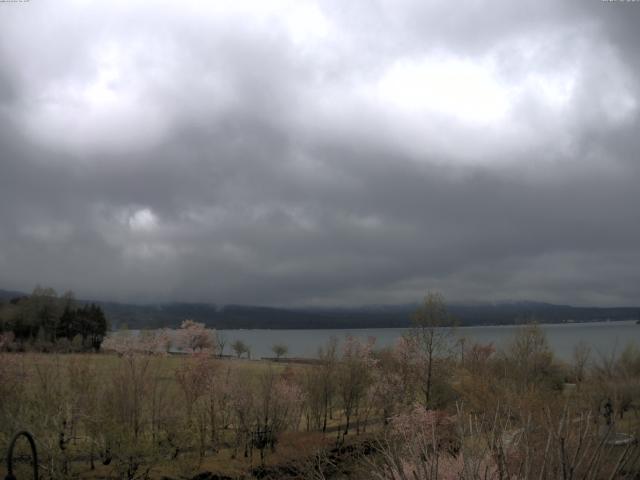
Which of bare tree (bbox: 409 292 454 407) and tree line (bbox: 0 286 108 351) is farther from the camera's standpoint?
tree line (bbox: 0 286 108 351)

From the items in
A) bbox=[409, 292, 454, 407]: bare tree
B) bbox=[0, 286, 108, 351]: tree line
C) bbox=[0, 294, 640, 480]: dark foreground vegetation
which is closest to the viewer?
bbox=[0, 294, 640, 480]: dark foreground vegetation

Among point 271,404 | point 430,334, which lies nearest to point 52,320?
point 271,404

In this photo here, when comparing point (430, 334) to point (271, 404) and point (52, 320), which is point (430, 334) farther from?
point (52, 320)

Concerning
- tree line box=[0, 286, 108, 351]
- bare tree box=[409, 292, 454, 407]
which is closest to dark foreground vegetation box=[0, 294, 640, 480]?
bare tree box=[409, 292, 454, 407]

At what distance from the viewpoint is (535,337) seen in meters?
59.8

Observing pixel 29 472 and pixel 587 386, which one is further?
pixel 587 386

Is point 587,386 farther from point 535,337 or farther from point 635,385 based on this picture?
point 535,337

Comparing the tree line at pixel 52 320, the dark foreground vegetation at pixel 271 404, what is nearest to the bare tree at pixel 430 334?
the dark foreground vegetation at pixel 271 404

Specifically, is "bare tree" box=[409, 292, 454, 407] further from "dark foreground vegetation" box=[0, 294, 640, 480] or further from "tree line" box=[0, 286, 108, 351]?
"tree line" box=[0, 286, 108, 351]

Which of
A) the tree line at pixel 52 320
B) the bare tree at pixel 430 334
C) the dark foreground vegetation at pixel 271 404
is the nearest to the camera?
the dark foreground vegetation at pixel 271 404

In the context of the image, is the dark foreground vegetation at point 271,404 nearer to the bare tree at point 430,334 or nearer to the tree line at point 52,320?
the bare tree at point 430,334

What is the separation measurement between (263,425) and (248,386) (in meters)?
3.69

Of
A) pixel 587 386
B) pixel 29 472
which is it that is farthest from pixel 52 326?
pixel 587 386

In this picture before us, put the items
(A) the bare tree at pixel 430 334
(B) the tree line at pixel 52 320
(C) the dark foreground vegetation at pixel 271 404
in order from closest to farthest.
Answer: (C) the dark foreground vegetation at pixel 271 404, (A) the bare tree at pixel 430 334, (B) the tree line at pixel 52 320
